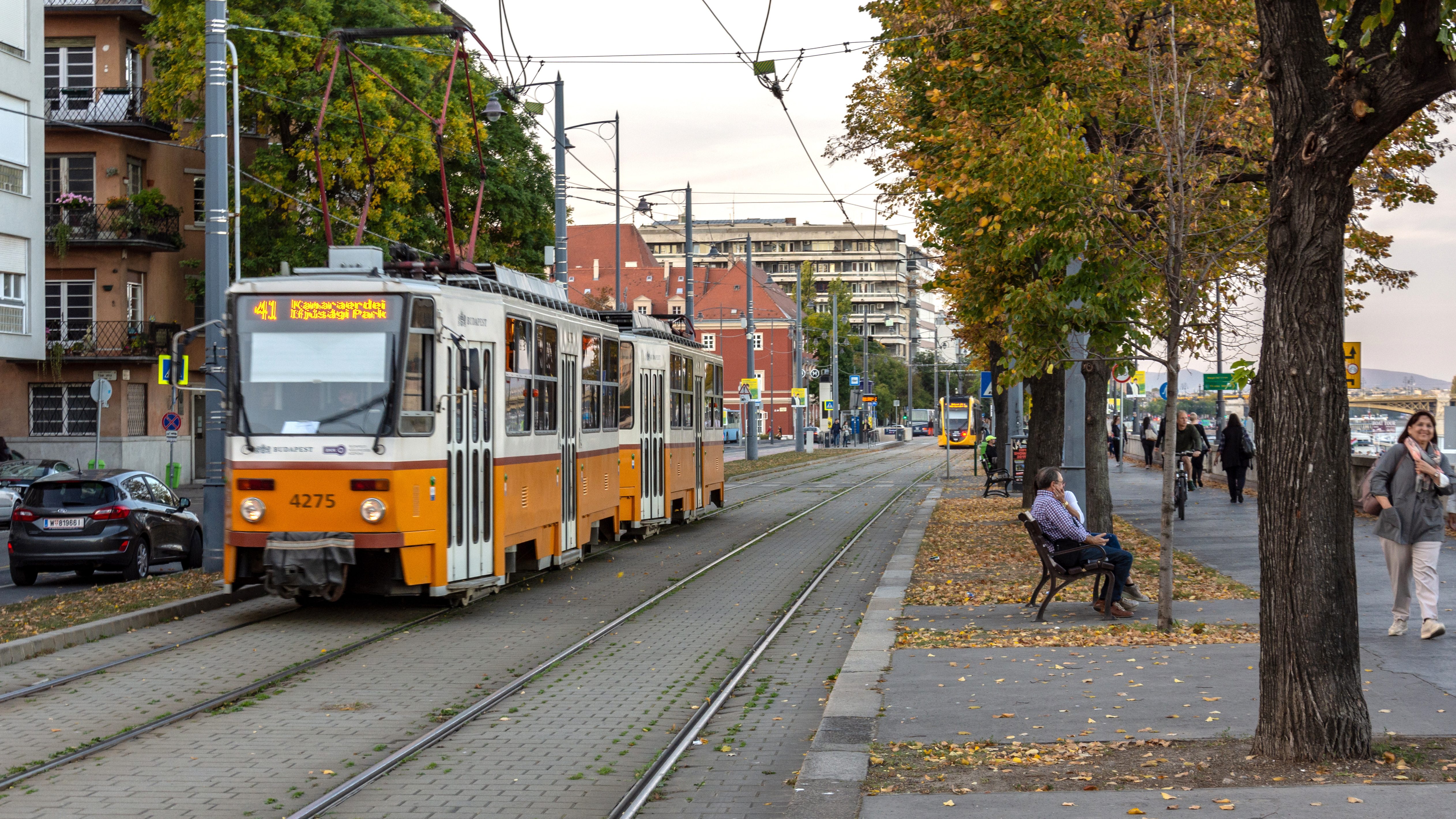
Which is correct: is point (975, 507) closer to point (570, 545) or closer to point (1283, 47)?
point (570, 545)

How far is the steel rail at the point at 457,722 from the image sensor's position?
704cm

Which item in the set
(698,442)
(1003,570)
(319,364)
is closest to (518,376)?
(319,364)

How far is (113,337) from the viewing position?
43406 mm

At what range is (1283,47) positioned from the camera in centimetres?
713

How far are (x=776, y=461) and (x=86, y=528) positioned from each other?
43.1m

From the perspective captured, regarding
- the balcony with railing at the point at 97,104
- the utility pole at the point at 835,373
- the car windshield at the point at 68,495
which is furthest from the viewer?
the utility pole at the point at 835,373

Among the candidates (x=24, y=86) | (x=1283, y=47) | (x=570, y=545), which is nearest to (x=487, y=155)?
(x=24, y=86)

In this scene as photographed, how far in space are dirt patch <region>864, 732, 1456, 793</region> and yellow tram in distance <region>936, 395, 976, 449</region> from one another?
75.1 meters

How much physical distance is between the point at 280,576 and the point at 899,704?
6233 millimetres

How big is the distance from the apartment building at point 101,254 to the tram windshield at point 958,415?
5028 cm

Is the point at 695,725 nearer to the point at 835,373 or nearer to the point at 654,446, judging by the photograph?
the point at 654,446

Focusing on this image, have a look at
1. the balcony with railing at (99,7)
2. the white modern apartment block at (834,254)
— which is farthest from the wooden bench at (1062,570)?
the white modern apartment block at (834,254)

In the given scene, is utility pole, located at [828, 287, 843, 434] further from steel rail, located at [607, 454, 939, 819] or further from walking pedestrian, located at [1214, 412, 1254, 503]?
steel rail, located at [607, 454, 939, 819]

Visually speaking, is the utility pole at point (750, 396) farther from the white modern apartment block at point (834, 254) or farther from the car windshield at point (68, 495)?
the white modern apartment block at point (834, 254)
